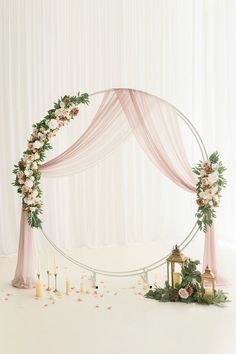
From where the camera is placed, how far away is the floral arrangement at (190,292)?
4355 mm

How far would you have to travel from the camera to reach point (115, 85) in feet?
21.9

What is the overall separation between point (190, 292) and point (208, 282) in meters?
0.18

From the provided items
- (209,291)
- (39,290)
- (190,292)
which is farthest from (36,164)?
(209,291)

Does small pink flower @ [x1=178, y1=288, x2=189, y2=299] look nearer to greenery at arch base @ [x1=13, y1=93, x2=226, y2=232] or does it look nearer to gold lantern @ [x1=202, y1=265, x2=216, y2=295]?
gold lantern @ [x1=202, y1=265, x2=216, y2=295]

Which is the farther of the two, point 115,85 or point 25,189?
point 115,85

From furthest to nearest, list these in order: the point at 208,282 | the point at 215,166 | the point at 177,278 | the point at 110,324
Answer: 1. the point at 215,166
2. the point at 177,278
3. the point at 208,282
4. the point at 110,324

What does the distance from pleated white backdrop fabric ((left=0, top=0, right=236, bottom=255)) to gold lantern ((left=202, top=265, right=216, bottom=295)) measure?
2499 mm

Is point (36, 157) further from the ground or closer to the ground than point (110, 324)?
further from the ground

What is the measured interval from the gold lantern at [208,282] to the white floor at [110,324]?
0.16 meters

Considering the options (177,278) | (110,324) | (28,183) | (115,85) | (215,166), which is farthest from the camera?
(115,85)

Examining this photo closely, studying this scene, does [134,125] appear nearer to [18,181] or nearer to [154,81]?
[18,181]

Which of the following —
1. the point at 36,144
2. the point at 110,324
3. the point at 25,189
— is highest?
the point at 36,144

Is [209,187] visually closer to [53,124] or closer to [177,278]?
[177,278]

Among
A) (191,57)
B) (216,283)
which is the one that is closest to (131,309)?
(216,283)
